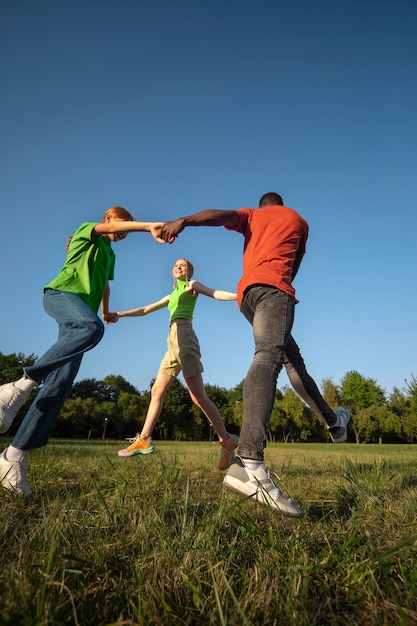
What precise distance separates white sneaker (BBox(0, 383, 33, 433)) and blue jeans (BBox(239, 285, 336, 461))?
5.77 ft

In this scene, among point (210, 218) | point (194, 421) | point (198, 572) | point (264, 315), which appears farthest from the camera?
point (194, 421)

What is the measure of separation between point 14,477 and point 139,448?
2.21 meters

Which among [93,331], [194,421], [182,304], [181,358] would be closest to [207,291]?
[182,304]

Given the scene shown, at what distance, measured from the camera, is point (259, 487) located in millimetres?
2070

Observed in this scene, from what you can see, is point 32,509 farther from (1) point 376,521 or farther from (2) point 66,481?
(1) point 376,521

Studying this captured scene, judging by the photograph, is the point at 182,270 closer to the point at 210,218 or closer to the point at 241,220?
the point at 241,220

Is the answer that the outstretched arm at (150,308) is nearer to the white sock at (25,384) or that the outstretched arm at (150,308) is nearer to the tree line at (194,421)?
the white sock at (25,384)

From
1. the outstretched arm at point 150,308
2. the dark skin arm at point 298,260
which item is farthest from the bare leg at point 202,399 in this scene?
the dark skin arm at point 298,260

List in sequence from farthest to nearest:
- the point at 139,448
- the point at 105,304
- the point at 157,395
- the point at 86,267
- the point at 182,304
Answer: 1. the point at 182,304
2. the point at 157,395
3. the point at 105,304
4. the point at 139,448
5. the point at 86,267

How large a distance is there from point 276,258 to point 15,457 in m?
2.44

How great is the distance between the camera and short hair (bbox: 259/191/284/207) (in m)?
3.43

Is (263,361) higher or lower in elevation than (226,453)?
higher

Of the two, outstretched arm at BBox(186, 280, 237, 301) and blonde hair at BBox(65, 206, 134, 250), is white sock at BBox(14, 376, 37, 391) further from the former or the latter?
outstretched arm at BBox(186, 280, 237, 301)

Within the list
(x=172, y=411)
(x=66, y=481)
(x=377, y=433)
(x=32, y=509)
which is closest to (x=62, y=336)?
(x=66, y=481)
